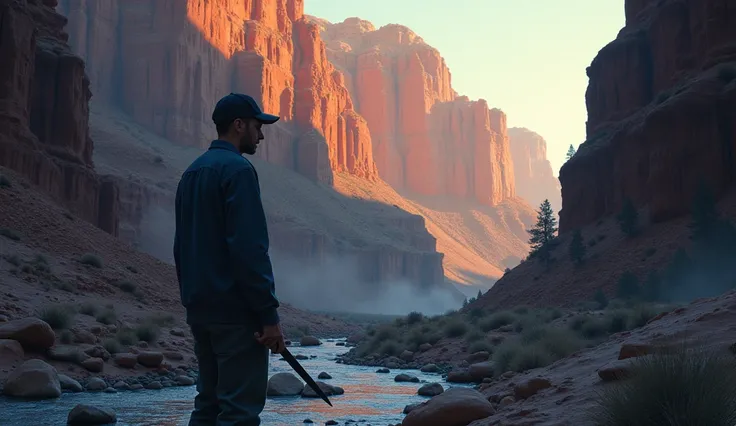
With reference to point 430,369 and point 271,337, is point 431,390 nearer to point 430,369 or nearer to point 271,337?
point 430,369

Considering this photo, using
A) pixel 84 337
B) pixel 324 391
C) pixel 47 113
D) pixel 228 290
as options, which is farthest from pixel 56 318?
pixel 47 113

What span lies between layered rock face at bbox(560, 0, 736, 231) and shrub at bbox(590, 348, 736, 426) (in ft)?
123

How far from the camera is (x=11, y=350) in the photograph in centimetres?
1595

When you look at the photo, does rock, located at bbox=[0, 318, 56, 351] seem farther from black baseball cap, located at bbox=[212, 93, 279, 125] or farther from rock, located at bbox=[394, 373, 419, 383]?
black baseball cap, located at bbox=[212, 93, 279, 125]

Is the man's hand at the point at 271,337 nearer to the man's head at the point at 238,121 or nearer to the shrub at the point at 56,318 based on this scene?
the man's head at the point at 238,121

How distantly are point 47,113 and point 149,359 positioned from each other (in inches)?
1226

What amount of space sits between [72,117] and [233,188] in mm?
45856

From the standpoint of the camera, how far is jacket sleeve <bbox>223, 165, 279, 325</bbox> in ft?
16.4

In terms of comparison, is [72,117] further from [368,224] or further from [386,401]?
[368,224]

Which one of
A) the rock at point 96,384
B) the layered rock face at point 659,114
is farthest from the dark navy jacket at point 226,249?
the layered rock face at point 659,114

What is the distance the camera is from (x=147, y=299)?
119ft

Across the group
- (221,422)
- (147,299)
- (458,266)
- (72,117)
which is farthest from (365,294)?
(221,422)

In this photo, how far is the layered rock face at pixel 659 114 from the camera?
41.7 m

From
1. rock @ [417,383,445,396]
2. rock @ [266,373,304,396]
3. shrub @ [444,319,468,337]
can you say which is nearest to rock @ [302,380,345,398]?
rock @ [266,373,304,396]
